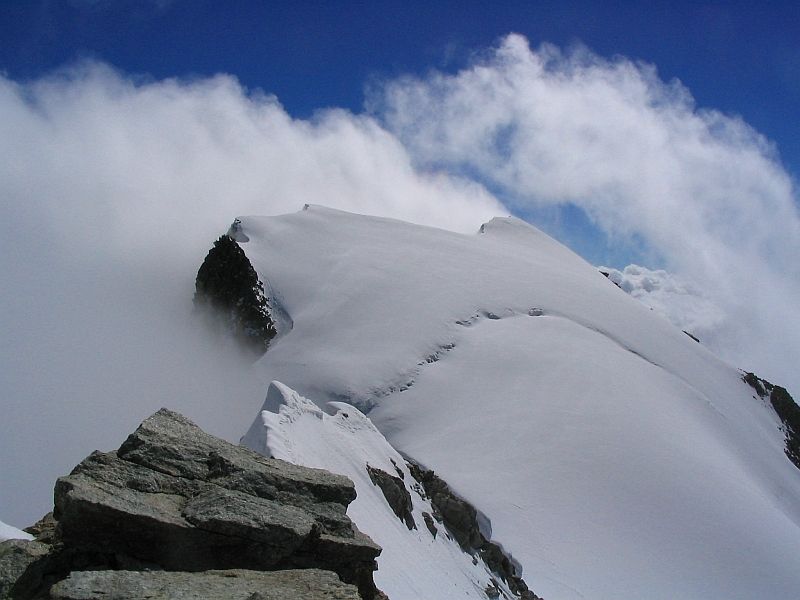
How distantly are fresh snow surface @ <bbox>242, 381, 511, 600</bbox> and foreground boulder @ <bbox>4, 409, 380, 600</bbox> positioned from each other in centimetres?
376

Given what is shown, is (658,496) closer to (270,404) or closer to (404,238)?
(270,404)

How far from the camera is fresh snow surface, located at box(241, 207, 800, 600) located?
89.1ft

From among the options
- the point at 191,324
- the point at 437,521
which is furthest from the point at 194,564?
the point at 191,324

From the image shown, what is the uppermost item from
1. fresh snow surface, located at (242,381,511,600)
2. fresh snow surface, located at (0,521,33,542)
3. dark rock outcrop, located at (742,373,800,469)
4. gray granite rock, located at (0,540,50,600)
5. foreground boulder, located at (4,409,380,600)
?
dark rock outcrop, located at (742,373,800,469)

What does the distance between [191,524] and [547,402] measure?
29.0m

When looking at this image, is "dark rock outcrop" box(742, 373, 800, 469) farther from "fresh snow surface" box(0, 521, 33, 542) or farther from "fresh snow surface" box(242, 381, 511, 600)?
"fresh snow surface" box(0, 521, 33, 542)

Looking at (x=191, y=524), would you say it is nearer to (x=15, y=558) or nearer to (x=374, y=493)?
(x=15, y=558)

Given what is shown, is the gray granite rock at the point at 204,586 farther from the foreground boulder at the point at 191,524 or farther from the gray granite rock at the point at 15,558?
the gray granite rock at the point at 15,558

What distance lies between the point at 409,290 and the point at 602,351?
12.2 m

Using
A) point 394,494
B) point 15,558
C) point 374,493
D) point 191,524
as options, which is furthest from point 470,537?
point 15,558

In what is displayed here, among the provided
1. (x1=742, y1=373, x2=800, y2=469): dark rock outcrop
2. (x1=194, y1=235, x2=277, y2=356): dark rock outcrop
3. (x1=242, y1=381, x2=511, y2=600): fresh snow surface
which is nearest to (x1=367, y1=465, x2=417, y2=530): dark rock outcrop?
(x1=242, y1=381, x2=511, y2=600): fresh snow surface

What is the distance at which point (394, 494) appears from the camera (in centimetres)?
1756

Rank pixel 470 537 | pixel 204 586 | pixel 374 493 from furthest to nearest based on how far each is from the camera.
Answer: pixel 470 537 < pixel 374 493 < pixel 204 586

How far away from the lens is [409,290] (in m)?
43.6
